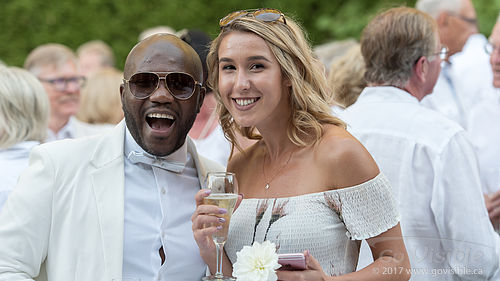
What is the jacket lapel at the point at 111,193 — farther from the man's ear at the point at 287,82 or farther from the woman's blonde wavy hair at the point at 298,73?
the man's ear at the point at 287,82

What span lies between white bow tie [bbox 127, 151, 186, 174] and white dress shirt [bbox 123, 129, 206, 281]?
0.03 meters

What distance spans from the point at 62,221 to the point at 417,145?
197 centimetres

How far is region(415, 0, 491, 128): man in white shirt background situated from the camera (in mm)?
6238

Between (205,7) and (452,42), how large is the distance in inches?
223

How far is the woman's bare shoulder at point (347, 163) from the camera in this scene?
294 cm

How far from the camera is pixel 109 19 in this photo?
11.4 meters

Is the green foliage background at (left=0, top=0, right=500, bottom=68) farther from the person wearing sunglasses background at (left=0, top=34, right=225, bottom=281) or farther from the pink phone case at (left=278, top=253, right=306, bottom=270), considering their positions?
the pink phone case at (left=278, top=253, right=306, bottom=270)

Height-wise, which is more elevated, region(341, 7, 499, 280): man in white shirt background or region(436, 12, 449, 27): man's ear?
region(436, 12, 449, 27): man's ear

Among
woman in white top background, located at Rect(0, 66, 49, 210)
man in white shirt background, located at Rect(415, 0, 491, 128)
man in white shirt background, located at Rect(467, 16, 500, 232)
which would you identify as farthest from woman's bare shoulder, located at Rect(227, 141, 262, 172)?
man in white shirt background, located at Rect(415, 0, 491, 128)

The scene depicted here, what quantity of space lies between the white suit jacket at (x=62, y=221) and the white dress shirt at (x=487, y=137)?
3.20 meters

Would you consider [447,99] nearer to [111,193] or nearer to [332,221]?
[332,221]

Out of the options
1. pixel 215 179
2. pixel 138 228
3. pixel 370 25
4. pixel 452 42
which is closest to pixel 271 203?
pixel 215 179

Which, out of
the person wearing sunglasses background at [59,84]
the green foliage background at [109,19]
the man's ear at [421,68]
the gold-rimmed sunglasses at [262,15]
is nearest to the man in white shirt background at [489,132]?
the man's ear at [421,68]

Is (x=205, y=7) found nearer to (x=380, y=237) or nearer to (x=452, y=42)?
(x=452, y=42)
